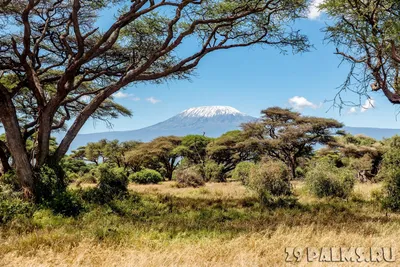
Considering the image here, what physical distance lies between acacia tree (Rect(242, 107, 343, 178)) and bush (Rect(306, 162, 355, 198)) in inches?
599

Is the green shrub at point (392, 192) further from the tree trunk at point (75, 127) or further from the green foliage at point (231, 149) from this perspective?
the green foliage at point (231, 149)

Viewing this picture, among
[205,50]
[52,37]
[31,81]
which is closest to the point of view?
[31,81]

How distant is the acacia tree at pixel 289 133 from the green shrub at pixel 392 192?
17326mm

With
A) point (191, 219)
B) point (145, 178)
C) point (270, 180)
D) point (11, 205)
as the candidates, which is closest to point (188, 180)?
point (145, 178)

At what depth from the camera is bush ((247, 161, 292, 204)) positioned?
36.2 ft

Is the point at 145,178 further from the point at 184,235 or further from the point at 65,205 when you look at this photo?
the point at 184,235

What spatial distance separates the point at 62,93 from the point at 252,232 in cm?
669

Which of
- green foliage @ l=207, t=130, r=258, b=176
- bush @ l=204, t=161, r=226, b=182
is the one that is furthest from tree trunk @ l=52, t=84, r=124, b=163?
green foliage @ l=207, t=130, r=258, b=176

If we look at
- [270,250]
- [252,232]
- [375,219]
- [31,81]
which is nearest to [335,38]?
[375,219]

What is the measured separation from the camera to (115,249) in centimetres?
496

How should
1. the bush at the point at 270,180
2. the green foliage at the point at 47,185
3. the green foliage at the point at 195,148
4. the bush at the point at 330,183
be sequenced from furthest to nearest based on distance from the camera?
the green foliage at the point at 195,148 → the bush at the point at 330,183 → the bush at the point at 270,180 → the green foliage at the point at 47,185

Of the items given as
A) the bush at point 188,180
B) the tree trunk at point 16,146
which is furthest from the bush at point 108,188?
the bush at point 188,180

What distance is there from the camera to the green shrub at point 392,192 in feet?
30.0

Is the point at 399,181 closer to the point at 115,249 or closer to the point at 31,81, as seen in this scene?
the point at 115,249
